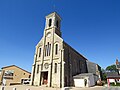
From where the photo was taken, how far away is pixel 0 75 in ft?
126

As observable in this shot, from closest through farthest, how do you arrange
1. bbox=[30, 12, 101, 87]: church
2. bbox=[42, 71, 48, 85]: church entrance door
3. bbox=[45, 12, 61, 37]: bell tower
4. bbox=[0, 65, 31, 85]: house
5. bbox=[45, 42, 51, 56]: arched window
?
bbox=[30, 12, 101, 87]: church < bbox=[42, 71, 48, 85]: church entrance door < bbox=[45, 42, 51, 56]: arched window < bbox=[45, 12, 61, 37]: bell tower < bbox=[0, 65, 31, 85]: house

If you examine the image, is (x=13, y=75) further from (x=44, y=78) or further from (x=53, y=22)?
(x=53, y=22)

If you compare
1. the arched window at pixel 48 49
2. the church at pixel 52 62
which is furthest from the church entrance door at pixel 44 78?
the arched window at pixel 48 49

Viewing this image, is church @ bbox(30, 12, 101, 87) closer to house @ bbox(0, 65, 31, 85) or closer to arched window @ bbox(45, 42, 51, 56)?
arched window @ bbox(45, 42, 51, 56)

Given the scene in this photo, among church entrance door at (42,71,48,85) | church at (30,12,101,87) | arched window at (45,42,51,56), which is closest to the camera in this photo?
church at (30,12,101,87)

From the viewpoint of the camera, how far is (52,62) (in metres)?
26.0

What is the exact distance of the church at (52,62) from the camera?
2402 cm

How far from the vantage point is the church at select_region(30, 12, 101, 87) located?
945 inches

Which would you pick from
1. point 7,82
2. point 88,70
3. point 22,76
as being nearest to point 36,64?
point 22,76

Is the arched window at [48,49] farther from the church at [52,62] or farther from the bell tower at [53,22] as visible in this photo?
the bell tower at [53,22]

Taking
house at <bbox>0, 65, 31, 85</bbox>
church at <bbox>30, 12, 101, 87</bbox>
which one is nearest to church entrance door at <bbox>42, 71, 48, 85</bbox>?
church at <bbox>30, 12, 101, 87</bbox>

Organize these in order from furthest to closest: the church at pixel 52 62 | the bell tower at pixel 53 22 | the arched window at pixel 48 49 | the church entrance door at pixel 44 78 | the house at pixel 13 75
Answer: the house at pixel 13 75 < the bell tower at pixel 53 22 < the arched window at pixel 48 49 < the church entrance door at pixel 44 78 < the church at pixel 52 62

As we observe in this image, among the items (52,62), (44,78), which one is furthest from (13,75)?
(52,62)

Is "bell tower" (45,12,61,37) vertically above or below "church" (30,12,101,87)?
above
